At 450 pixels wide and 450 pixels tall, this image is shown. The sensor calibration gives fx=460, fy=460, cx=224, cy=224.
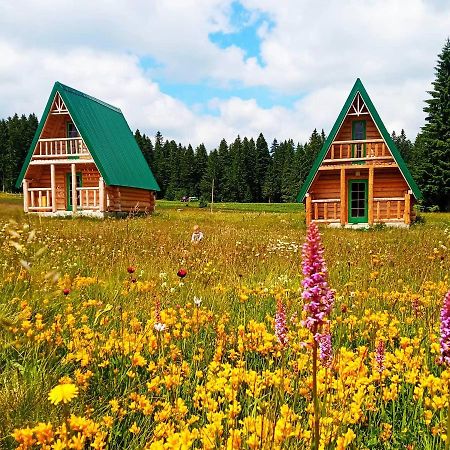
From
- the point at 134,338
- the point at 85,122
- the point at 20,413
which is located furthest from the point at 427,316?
the point at 85,122

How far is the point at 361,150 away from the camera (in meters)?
20.9

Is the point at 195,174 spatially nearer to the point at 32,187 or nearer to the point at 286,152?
the point at 286,152

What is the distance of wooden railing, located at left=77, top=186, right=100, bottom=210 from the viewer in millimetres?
24391

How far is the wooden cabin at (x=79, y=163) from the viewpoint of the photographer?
78.0 ft

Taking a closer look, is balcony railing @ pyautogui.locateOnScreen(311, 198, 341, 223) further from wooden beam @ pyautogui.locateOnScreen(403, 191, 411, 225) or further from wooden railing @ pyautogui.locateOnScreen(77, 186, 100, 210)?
wooden railing @ pyautogui.locateOnScreen(77, 186, 100, 210)

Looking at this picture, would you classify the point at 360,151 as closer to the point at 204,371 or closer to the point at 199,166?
the point at 204,371

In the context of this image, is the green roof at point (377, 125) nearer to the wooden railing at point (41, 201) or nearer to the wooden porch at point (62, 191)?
the wooden porch at point (62, 191)

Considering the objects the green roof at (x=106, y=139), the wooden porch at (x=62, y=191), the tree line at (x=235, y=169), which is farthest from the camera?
the tree line at (x=235, y=169)

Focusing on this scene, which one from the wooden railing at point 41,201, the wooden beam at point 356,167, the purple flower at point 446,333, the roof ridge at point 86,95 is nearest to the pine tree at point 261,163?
the roof ridge at point 86,95

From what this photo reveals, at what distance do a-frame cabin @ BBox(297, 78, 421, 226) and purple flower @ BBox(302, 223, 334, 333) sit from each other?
1903 cm

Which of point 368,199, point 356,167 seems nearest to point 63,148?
point 356,167

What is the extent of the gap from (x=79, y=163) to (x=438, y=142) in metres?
28.7

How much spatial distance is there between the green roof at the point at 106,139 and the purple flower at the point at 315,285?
74.7 ft

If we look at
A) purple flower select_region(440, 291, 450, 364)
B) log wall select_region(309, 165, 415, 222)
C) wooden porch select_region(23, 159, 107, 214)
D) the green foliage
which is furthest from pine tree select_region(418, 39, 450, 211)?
the green foliage
